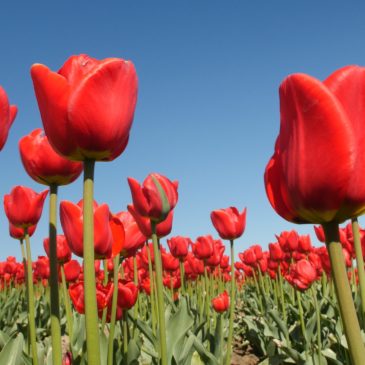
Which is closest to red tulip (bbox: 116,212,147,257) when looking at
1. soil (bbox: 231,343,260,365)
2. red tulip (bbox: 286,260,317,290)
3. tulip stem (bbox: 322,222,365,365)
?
red tulip (bbox: 286,260,317,290)

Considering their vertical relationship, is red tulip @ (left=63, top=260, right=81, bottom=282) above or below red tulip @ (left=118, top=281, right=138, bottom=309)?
above

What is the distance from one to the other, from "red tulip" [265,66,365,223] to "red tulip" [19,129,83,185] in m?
1.04

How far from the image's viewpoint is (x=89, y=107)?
1308mm

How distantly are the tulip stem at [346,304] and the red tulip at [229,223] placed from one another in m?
2.70

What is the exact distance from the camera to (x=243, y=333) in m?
6.59

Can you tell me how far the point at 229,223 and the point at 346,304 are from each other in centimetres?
273

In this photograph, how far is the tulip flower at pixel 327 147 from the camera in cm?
89

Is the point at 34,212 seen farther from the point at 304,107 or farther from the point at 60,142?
the point at 304,107

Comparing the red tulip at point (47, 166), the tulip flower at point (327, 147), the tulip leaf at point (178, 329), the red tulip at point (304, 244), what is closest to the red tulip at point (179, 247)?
A: the tulip leaf at point (178, 329)

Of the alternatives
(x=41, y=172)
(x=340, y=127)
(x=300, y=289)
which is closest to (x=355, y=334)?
(x=340, y=127)

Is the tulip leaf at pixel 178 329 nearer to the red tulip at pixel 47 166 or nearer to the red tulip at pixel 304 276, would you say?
the red tulip at pixel 304 276

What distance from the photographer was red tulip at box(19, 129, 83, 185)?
1776mm

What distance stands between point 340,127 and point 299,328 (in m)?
4.69

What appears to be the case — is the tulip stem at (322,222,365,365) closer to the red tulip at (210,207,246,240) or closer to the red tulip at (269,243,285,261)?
the red tulip at (210,207,246,240)
